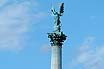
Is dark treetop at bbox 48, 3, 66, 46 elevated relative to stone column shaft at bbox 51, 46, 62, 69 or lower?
elevated

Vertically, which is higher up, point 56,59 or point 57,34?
point 57,34

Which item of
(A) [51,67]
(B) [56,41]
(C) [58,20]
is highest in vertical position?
(C) [58,20]

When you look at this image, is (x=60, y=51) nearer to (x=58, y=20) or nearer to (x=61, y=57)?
(x=61, y=57)

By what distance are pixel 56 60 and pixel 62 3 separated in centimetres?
857

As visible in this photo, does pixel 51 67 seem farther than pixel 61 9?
No

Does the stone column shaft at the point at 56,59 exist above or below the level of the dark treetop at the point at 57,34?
below

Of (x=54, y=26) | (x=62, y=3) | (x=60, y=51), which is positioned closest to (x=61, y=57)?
(x=60, y=51)

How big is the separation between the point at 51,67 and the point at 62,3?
30.7 feet

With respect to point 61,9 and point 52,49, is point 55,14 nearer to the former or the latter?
point 61,9

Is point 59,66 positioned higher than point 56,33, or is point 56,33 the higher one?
point 56,33

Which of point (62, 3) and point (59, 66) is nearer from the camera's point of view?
point (59, 66)

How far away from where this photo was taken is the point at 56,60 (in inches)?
1912

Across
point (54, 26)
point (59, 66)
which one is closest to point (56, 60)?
point (59, 66)

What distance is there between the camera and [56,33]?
5022cm
